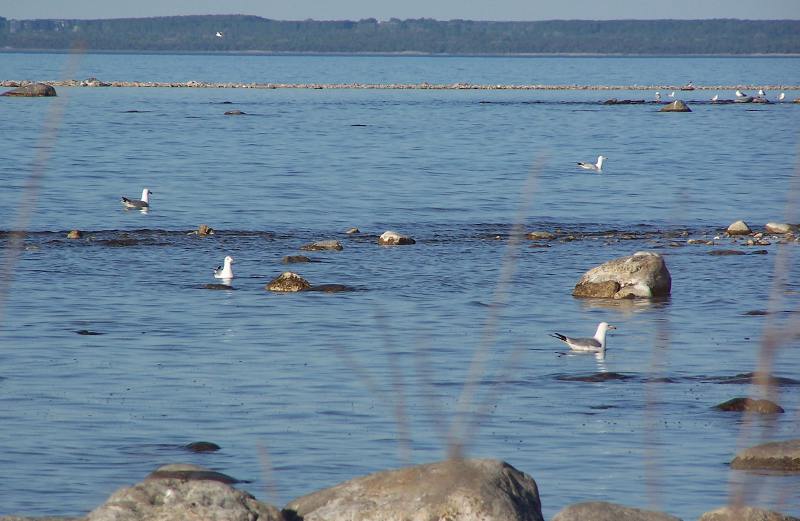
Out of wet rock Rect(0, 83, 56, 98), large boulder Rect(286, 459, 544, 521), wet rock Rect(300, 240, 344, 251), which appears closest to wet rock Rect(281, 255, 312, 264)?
wet rock Rect(300, 240, 344, 251)

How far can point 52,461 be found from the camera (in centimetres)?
1171

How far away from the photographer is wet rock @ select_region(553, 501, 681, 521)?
27.2 feet

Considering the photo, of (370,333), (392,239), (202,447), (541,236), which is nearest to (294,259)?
(392,239)

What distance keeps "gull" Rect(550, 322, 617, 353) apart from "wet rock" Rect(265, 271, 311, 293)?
19.9 feet

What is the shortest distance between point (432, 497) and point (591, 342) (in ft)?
30.6

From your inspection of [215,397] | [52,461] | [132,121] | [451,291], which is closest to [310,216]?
[451,291]

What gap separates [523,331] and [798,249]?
36.1ft

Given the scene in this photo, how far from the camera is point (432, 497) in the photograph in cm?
813

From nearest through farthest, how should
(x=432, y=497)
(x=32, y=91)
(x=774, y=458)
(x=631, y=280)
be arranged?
(x=432, y=497)
(x=774, y=458)
(x=631, y=280)
(x=32, y=91)

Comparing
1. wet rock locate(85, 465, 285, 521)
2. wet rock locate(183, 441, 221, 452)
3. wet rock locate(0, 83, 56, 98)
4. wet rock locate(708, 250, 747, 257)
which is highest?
Result: wet rock locate(85, 465, 285, 521)

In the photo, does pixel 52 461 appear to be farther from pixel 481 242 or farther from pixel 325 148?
pixel 325 148

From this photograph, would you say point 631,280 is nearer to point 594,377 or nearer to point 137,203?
point 594,377

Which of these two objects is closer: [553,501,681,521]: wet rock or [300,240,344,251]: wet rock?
[553,501,681,521]: wet rock

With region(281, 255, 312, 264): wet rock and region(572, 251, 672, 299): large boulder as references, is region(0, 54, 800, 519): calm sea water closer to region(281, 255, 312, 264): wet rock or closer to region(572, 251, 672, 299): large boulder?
region(281, 255, 312, 264): wet rock
